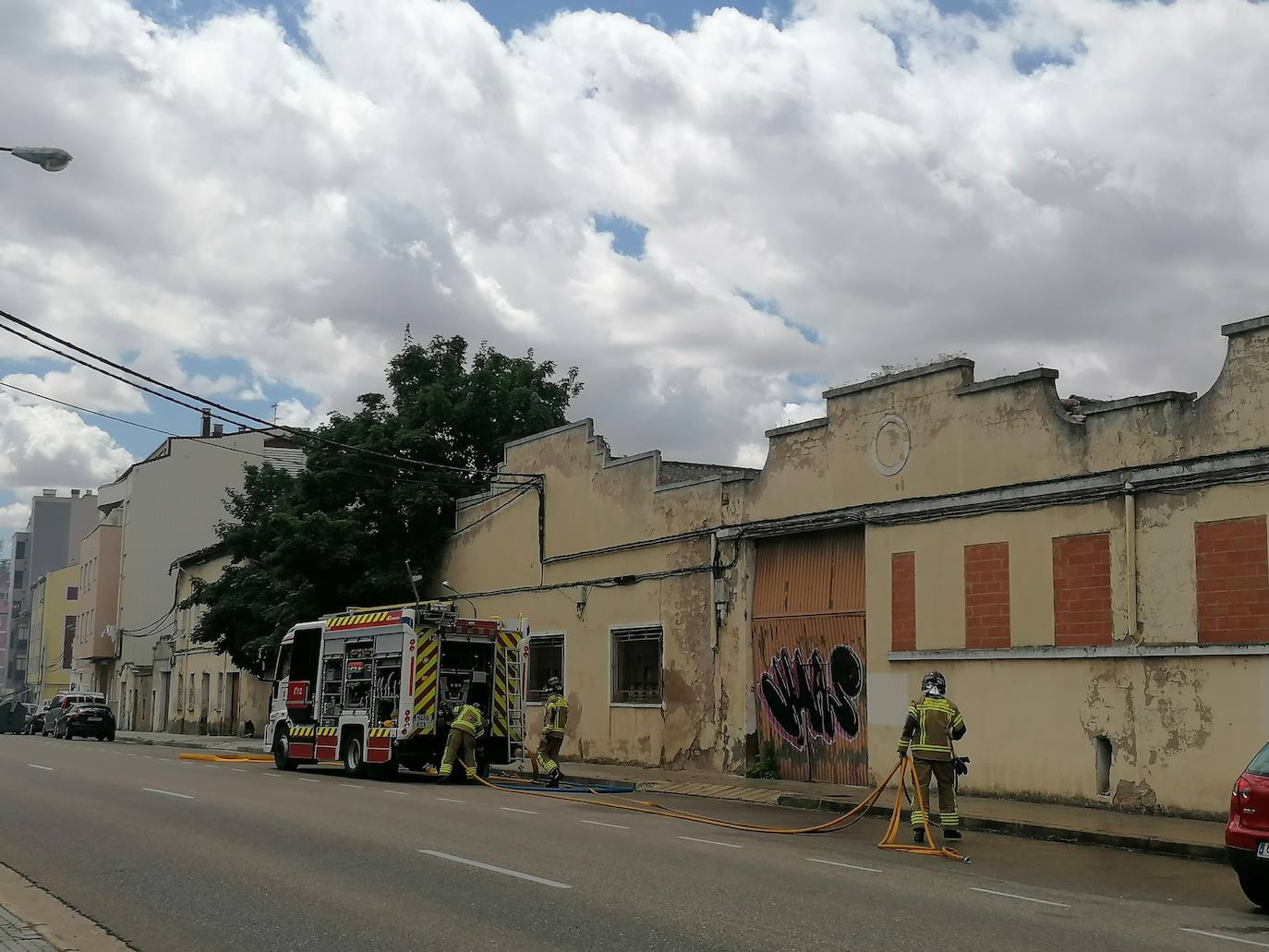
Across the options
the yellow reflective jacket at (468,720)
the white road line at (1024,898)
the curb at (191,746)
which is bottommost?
the curb at (191,746)

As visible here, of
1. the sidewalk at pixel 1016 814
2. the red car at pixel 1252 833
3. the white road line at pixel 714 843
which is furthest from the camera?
the sidewalk at pixel 1016 814

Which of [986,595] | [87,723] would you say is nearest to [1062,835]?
[986,595]

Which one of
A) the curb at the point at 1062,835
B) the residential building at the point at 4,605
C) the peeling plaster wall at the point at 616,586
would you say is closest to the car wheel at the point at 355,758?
the peeling plaster wall at the point at 616,586

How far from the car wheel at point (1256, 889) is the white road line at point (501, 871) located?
4893mm

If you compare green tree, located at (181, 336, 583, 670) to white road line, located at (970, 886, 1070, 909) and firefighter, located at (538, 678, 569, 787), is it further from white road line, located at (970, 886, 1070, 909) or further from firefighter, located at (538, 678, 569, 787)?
white road line, located at (970, 886, 1070, 909)

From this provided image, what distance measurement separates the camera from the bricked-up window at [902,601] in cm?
1962

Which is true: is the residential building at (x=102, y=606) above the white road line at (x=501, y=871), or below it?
above

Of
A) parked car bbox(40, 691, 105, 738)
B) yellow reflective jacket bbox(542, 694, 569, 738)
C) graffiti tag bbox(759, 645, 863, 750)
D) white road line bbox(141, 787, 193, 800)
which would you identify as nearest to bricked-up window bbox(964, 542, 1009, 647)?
graffiti tag bbox(759, 645, 863, 750)

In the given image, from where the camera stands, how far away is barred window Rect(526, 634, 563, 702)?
27.9 meters

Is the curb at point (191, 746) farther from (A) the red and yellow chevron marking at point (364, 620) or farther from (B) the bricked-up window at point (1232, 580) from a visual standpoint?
(B) the bricked-up window at point (1232, 580)

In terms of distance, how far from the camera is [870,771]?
65.8ft

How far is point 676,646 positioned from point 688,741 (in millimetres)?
1713

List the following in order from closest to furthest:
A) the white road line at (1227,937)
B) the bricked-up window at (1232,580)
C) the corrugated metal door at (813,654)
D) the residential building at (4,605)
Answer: the white road line at (1227,937) → the bricked-up window at (1232,580) → the corrugated metal door at (813,654) → the residential building at (4,605)

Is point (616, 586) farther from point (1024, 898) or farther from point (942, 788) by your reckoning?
point (1024, 898)
